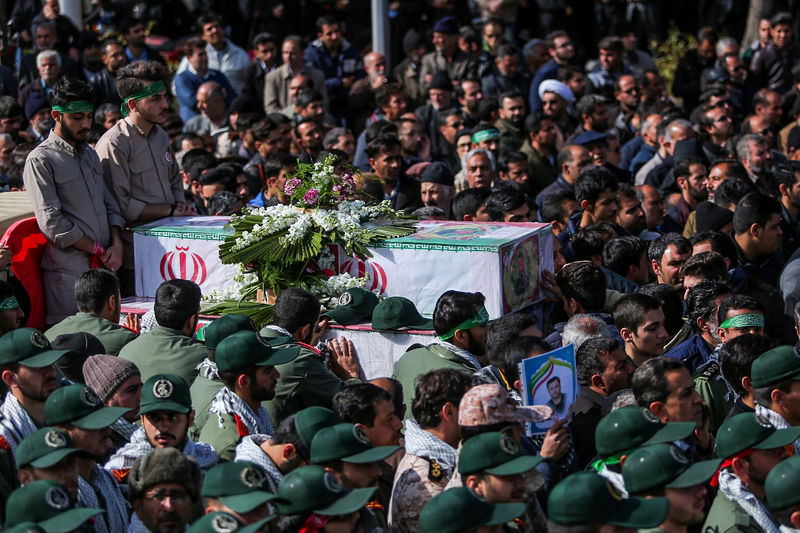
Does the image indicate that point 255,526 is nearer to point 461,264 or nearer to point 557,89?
point 461,264

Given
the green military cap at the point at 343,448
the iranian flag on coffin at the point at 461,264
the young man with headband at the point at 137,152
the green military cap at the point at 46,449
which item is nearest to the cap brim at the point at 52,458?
the green military cap at the point at 46,449

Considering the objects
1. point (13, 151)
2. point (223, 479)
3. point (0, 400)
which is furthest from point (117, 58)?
point (223, 479)

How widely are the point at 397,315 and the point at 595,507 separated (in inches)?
116

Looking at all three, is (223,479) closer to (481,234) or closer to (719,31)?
(481,234)

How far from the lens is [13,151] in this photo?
10.7 m

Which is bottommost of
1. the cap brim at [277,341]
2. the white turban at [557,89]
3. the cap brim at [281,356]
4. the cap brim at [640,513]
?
the cap brim at [277,341]

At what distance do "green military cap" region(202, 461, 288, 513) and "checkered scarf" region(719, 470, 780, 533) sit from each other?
5.70 feet

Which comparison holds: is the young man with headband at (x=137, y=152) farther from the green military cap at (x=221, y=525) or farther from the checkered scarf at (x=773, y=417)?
the checkered scarf at (x=773, y=417)

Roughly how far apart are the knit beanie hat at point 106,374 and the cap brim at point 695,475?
265cm

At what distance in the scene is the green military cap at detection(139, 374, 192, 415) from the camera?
5008mm

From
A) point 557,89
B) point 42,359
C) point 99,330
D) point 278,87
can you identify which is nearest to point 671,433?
point 42,359

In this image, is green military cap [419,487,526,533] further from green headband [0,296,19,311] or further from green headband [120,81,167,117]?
green headband [120,81,167,117]

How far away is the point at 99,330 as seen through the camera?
6738 mm

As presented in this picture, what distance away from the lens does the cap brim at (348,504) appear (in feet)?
13.7
